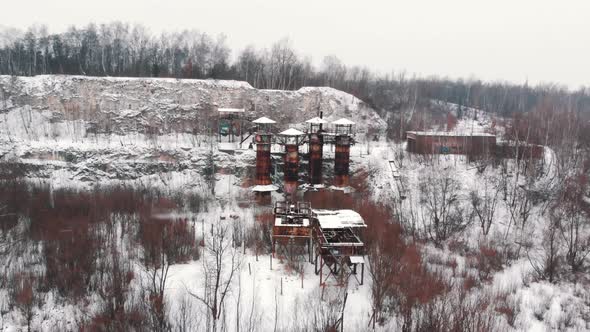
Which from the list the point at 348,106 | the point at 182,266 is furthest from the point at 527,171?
the point at 182,266

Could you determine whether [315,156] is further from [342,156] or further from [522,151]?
[522,151]

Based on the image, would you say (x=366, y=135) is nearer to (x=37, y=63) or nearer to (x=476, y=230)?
(x=476, y=230)

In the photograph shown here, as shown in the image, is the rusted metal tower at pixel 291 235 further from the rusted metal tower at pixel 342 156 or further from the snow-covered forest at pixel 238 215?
the rusted metal tower at pixel 342 156

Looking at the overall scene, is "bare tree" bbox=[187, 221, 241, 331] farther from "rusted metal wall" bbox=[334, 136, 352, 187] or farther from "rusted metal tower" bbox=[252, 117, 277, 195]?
"rusted metal wall" bbox=[334, 136, 352, 187]

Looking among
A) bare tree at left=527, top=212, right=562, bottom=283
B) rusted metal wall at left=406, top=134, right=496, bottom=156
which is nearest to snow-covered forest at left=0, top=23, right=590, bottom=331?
bare tree at left=527, top=212, right=562, bottom=283

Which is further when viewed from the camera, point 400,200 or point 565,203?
point 400,200

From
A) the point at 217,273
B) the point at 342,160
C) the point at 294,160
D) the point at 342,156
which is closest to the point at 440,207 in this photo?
the point at 342,160

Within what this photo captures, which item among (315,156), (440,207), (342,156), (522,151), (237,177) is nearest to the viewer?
(440,207)
